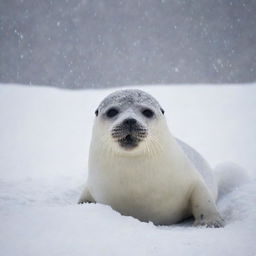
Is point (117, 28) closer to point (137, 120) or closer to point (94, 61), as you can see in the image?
point (94, 61)

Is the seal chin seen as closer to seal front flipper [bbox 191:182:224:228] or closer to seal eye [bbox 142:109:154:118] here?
seal eye [bbox 142:109:154:118]

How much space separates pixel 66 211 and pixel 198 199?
0.94 meters

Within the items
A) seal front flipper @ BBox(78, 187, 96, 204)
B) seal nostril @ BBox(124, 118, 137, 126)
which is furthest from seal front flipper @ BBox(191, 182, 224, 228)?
seal front flipper @ BBox(78, 187, 96, 204)

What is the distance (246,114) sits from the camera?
768cm

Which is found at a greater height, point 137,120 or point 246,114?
point 246,114

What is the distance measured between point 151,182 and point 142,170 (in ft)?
0.32

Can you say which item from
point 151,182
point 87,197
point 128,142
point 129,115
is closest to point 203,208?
point 151,182

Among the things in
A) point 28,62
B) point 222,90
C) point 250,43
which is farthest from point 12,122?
point 250,43

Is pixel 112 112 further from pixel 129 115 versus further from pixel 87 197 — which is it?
pixel 87 197

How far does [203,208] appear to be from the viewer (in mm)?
2189

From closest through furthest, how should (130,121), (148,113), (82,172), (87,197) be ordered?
1. (130,121)
2. (148,113)
3. (87,197)
4. (82,172)

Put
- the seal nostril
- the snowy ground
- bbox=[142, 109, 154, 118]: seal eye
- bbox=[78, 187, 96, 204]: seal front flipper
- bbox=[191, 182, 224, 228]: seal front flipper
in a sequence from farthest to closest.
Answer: bbox=[78, 187, 96, 204]: seal front flipper → bbox=[142, 109, 154, 118]: seal eye → bbox=[191, 182, 224, 228]: seal front flipper → the seal nostril → the snowy ground

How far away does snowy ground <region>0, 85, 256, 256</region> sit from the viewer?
139cm

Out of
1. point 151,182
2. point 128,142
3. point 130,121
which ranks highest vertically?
point 130,121
